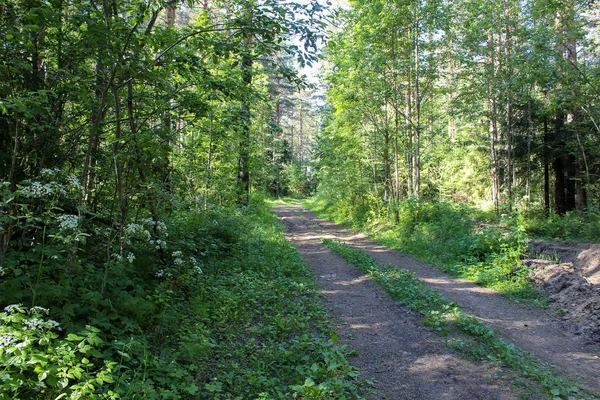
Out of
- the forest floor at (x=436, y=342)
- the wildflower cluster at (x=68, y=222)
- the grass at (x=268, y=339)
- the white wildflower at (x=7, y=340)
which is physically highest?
the wildflower cluster at (x=68, y=222)

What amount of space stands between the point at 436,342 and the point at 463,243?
6.34m

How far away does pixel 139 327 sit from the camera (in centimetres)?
417

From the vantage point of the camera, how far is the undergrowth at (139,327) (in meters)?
2.89

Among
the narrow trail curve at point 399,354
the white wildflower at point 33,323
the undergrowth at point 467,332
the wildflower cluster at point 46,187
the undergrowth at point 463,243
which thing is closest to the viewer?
the white wildflower at point 33,323

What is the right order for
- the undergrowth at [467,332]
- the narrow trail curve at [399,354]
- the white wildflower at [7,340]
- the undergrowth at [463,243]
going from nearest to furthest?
the white wildflower at [7,340] < the narrow trail curve at [399,354] < the undergrowth at [467,332] < the undergrowth at [463,243]

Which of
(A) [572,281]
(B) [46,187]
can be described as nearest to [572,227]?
(A) [572,281]

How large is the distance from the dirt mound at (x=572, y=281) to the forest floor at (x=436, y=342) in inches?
9.4

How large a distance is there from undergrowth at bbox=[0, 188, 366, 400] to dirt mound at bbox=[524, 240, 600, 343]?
4462 mm

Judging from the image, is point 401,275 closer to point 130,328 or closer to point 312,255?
point 312,255

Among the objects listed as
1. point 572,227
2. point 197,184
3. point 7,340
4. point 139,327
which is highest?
point 197,184

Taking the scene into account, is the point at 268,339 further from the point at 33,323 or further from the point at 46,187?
the point at 46,187

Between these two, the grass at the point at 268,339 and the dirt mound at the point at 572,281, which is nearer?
the grass at the point at 268,339

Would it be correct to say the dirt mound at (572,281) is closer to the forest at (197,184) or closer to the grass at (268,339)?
the forest at (197,184)

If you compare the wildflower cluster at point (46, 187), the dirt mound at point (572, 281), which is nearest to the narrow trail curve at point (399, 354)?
the dirt mound at point (572, 281)
